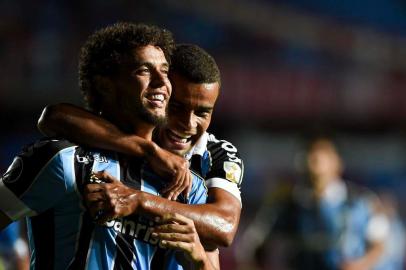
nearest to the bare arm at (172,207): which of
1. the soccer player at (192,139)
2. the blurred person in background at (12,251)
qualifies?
the soccer player at (192,139)

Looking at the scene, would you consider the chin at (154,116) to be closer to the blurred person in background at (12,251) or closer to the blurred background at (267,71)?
the blurred person in background at (12,251)

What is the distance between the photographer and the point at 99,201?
329 centimetres

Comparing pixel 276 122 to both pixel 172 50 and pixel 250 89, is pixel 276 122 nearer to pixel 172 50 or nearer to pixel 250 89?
pixel 250 89

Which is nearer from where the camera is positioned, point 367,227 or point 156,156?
point 156,156

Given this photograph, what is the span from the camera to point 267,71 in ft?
50.3

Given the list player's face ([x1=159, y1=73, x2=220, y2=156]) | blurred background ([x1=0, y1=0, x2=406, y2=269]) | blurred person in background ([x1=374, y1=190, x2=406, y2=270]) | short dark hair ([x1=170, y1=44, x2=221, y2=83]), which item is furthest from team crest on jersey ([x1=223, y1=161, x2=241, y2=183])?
blurred background ([x1=0, y1=0, x2=406, y2=269])

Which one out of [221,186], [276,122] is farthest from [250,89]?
[221,186]

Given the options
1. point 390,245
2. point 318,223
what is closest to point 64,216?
point 318,223

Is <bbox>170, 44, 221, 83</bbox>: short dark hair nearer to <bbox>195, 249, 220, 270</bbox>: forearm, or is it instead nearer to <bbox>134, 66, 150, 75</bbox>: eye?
<bbox>134, 66, 150, 75</bbox>: eye

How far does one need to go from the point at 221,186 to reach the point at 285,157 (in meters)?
11.9

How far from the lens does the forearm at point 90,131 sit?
11.5 ft

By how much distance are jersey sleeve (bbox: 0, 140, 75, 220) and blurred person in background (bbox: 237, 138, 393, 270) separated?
4287mm

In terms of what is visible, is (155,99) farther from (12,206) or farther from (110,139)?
(12,206)

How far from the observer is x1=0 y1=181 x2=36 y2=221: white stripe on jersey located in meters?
3.36
